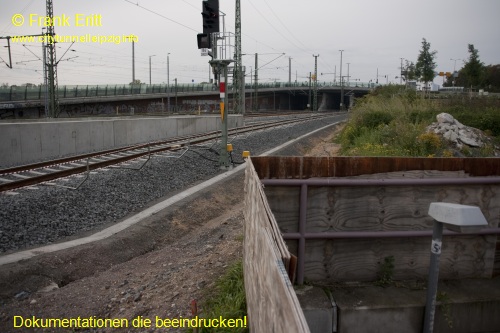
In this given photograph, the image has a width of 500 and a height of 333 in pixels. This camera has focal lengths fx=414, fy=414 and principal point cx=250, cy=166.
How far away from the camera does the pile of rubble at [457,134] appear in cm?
1250

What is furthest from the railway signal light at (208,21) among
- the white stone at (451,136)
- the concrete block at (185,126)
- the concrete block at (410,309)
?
the concrete block at (185,126)

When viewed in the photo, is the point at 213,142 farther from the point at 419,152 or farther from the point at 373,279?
the point at 373,279

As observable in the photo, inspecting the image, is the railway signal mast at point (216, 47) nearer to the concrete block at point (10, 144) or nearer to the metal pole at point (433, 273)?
the concrete block at point (10, 144)

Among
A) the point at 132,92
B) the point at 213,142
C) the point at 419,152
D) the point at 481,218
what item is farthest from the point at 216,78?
the point at 132,92

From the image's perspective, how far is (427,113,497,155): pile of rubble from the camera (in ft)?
41.0

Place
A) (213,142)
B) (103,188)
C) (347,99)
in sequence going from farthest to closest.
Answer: (347,99), (213,142), (103,188)

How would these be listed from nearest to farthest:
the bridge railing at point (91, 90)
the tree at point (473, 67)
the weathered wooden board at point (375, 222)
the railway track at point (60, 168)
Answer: the weathered wooden board at point (375, 222) → the railway track at point (60, 168) → the bridge railing at point (91, 90) → the tree at point (473, 67)

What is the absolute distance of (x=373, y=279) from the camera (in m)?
4.65

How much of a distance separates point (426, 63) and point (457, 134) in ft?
128

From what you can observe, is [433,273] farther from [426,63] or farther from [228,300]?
[426,63]

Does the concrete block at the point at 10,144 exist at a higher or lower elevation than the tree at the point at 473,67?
lower

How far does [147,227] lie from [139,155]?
667 cm

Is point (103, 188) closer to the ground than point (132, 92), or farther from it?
closer to the ground

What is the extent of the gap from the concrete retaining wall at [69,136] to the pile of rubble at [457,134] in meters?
13.3
